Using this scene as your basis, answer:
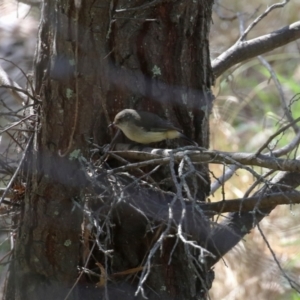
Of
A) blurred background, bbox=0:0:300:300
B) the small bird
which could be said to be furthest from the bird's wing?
blurred background, bbox=0:0:300:300

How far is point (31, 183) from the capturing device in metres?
2.55

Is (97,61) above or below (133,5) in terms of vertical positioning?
below

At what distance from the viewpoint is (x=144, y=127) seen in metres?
2.70

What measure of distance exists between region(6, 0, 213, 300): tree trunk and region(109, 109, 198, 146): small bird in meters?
0.06

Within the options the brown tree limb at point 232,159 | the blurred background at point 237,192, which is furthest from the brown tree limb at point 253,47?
the brown tree limb at point 232,159

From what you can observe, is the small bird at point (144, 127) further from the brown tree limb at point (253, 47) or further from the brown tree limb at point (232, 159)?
the brown tree limb at point (253, 47)

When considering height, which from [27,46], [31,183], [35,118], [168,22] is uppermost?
[27,46]

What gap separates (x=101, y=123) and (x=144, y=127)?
0.18 m

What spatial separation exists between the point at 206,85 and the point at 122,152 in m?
0.65

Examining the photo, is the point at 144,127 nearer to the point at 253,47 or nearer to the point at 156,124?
the point at 156,124

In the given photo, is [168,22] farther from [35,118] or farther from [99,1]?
[35,118]

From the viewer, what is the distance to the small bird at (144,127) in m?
2.63

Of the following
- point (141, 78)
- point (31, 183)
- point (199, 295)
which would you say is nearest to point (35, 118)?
point (31, 183)

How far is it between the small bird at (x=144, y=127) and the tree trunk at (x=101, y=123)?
2.3 inches
